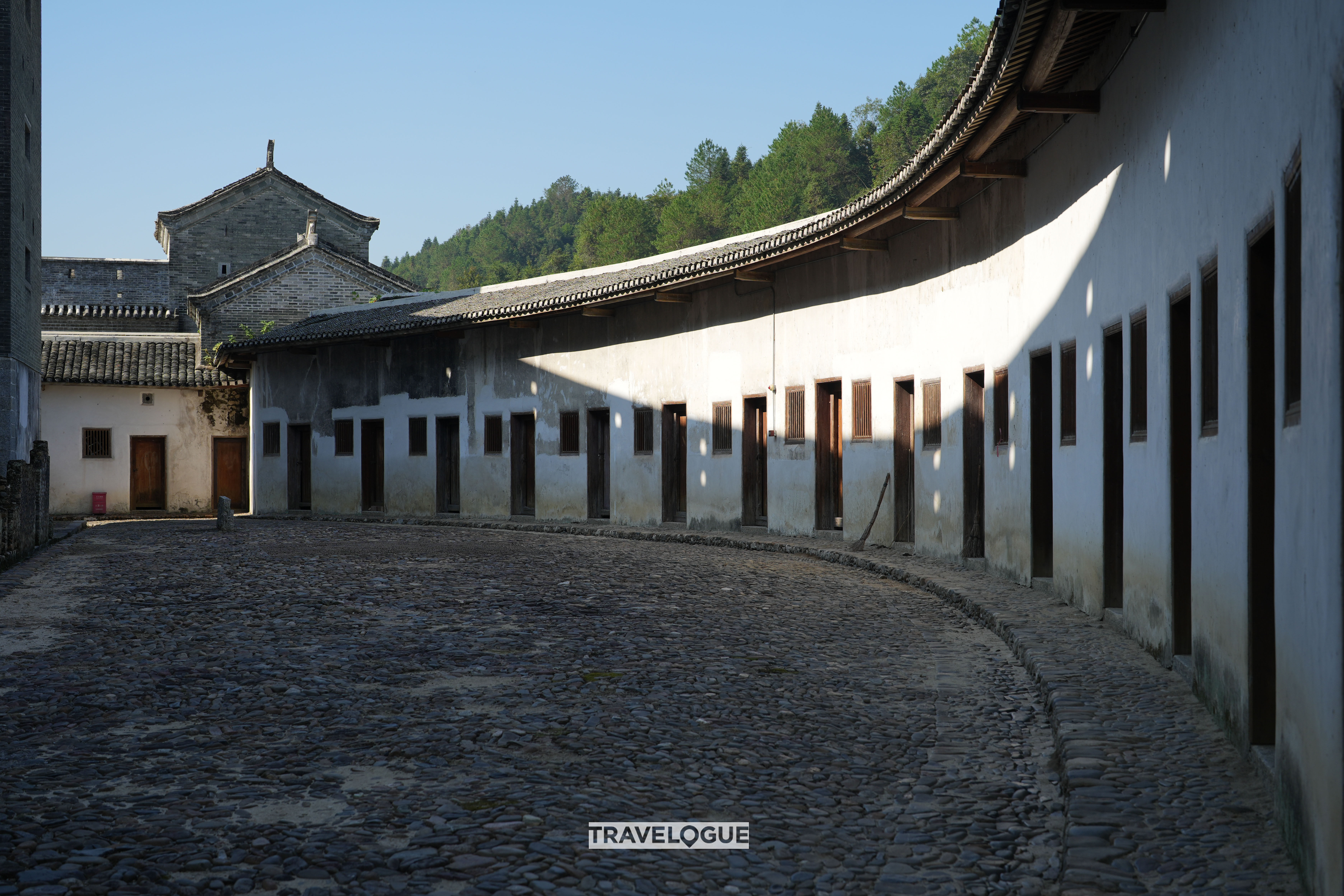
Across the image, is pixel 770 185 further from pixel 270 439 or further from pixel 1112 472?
pixel 1112 472

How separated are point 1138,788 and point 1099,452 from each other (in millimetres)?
4865

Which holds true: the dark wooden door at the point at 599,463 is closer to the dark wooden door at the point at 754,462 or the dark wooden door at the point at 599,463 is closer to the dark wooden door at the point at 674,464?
the dark wooden door at the point at 674,464

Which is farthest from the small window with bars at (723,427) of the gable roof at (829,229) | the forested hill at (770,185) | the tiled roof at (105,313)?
the forested hill at (770,185)

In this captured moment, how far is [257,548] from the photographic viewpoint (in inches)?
660

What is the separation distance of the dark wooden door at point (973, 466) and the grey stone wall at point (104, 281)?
3120 cm

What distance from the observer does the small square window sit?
23391 mm

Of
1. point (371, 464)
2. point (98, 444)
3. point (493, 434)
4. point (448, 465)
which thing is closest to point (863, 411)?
point (493, 434)

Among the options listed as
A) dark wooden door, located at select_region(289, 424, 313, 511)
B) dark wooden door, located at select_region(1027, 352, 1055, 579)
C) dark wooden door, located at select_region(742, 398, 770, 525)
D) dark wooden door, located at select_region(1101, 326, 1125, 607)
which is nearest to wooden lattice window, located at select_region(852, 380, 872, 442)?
dark wooden door, located at select_region(742, 398, 770, 525)

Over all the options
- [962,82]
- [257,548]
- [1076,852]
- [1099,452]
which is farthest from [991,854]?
[962,82]

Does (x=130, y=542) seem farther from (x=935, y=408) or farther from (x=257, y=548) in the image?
(x=935, y=408)

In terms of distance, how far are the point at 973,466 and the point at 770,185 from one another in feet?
188

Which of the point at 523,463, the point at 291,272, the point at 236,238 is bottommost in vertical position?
the point at 523,463

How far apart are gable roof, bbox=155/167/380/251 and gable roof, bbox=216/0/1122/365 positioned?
8502 millimetres

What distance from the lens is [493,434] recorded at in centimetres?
2358
